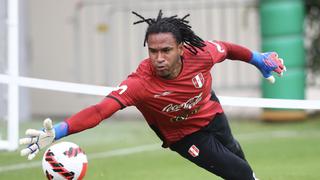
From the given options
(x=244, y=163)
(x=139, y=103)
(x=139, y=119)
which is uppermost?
(x=139, y=103)

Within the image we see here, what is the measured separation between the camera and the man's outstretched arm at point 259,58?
8.05 m

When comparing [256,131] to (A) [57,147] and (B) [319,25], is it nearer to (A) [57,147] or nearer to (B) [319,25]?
(B) [319,25]

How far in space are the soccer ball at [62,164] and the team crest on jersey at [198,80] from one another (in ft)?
4.00

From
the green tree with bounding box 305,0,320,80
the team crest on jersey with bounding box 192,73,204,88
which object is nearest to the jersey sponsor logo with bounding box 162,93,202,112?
the team crest on jersey with bounding box 192,73,204,88

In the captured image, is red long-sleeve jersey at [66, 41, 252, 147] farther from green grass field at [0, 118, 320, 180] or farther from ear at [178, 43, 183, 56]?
green grass field at [0, 118, 320, 180]

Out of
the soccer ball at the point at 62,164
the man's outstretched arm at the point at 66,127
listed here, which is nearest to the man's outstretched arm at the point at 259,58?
the man's outstretched arm at the point at 66,127

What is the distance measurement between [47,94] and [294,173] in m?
10.7

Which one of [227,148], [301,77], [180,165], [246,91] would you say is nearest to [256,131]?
[301,77]

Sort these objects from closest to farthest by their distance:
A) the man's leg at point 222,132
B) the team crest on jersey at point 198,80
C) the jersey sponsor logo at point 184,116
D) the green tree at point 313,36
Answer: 1. the team crest on jersey at point 198,80
2. the jersey sponsor logo at point 184,116
3. the man's leg at point 222,132
4. the green tree at point 313,36

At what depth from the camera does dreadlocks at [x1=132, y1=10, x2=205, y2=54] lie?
7047 millimetres

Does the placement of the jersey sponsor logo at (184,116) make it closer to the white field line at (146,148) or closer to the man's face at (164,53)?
the man's face at (164,53)

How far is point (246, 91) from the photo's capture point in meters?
19.0

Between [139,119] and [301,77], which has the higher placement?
[301,77]

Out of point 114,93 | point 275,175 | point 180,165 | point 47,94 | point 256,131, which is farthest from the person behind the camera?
point 47,94
